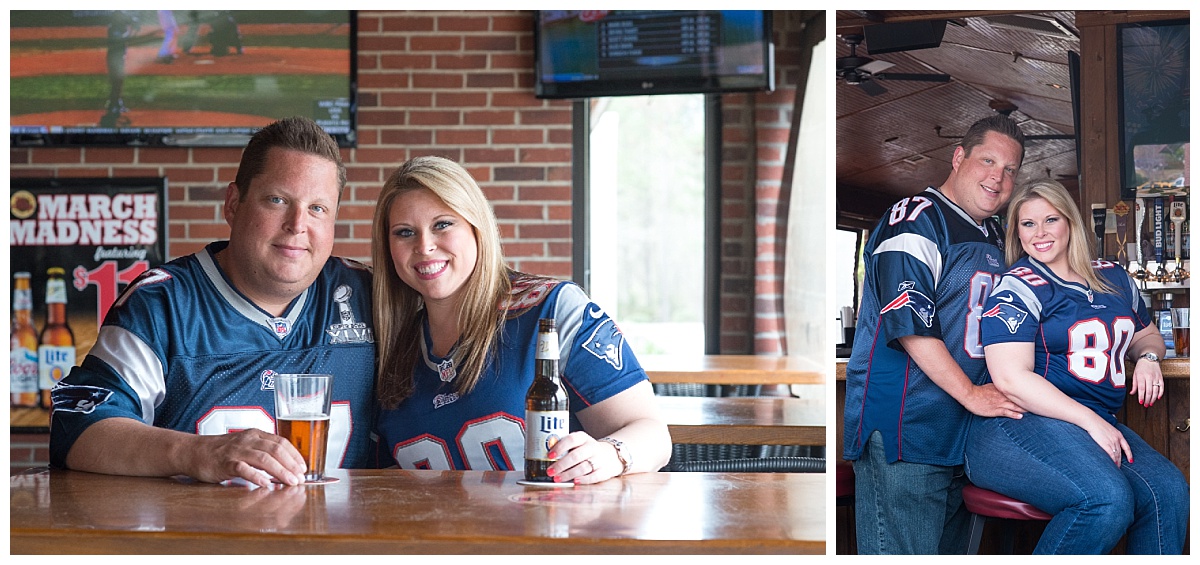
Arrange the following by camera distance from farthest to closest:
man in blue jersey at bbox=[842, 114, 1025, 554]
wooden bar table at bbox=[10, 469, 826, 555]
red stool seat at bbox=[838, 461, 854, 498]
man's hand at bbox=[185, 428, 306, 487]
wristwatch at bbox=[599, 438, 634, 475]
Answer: red stool seat at bbox=[838, 461, 854, 498] → man in blue jersey at bbox=[842, 114, 1025, 554] → wristwatch at bbox=[599, 438, 634, 475] → man's hand at bbox=[185, 428, 306, 487] → wooden bar table at bbox=[10, 469, 826, 555]

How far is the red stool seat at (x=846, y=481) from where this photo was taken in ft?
5.43

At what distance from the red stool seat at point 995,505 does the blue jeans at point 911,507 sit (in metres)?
0.03

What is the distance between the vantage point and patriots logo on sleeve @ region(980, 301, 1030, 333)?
1.52 meters

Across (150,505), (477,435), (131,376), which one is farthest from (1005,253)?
(131,376)

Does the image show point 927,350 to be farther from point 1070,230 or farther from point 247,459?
point 247,459

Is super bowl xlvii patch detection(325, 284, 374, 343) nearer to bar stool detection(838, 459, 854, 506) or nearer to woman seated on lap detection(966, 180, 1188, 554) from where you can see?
bar stool detection(838, 459, 854, 506)

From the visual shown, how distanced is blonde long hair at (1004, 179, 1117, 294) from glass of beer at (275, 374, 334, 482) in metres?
1.01

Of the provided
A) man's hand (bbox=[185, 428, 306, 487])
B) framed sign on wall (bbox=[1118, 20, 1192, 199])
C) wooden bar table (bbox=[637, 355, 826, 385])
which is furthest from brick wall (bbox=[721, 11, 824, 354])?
man's hand (bbox=[185, 428, 306, 487])

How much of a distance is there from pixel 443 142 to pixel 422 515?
2623mm

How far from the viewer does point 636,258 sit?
379 centimetres

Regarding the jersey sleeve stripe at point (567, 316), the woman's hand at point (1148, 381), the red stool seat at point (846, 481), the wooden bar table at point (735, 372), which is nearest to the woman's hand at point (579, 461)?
the jersey sleeve stripe at point (567, 316)

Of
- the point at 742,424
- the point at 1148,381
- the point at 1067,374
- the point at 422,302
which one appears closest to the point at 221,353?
the point at 422,302

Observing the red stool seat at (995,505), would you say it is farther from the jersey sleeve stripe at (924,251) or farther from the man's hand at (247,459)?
the man's hand at (247,459)

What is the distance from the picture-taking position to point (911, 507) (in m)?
1.61
